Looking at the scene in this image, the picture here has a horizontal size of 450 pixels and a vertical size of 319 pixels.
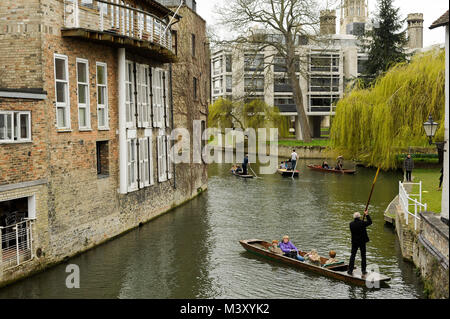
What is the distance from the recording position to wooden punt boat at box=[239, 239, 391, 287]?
12.3m

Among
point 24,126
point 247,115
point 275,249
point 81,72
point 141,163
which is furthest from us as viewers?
point 247,115

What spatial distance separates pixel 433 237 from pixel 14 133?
31.5 feet

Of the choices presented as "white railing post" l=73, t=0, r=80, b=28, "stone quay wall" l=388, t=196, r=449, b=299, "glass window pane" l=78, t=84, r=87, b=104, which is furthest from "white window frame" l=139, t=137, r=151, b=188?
"stone quay wall" l=388, t=196, r=449, b=299

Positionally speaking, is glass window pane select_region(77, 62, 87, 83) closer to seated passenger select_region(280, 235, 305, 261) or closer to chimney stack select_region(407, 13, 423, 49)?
seated passenger select_region(280, 235, 305, 261)

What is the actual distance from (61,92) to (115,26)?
11.5 ft

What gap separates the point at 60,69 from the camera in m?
14.3

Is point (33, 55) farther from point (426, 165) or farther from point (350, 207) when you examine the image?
point (426, 165)

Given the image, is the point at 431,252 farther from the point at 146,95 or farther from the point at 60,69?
the point at 146,95

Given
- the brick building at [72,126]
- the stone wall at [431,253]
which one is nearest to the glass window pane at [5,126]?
the brick building at [72,126]

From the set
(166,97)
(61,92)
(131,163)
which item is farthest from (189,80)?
(61,92)

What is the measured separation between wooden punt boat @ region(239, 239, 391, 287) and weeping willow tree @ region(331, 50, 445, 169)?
14901mm

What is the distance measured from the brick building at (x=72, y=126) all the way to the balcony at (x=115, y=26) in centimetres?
3
